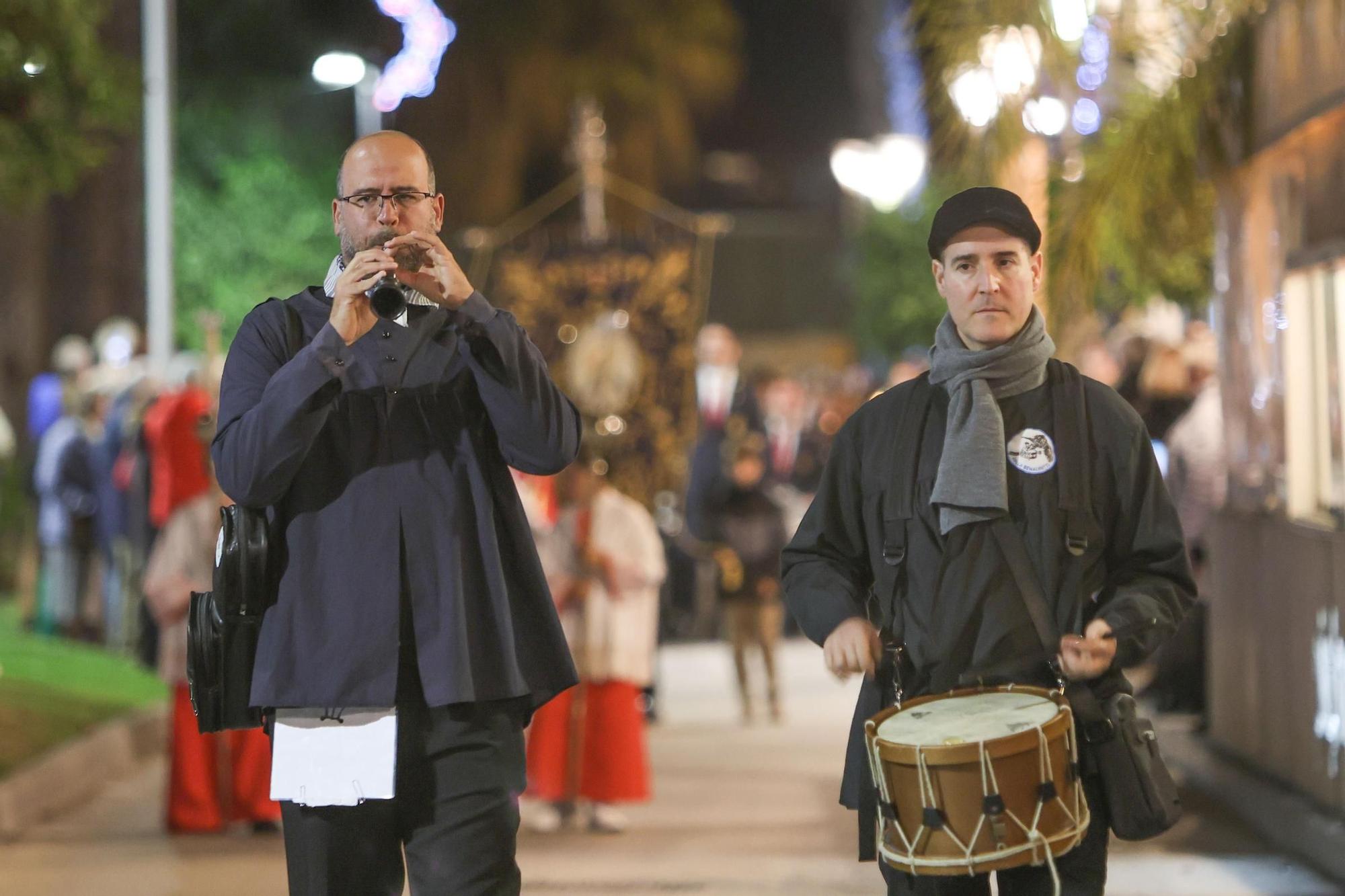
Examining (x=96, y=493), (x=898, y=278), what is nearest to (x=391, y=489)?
(x=96, y=493)

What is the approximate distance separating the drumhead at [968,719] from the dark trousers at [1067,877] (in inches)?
11.9

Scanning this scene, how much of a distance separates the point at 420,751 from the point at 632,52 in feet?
99.3

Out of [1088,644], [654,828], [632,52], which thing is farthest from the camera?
[632,52]

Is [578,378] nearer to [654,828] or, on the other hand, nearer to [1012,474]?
[654,828]

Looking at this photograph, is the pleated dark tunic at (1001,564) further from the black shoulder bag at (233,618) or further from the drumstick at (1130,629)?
the black shoulder bag at (233,618)

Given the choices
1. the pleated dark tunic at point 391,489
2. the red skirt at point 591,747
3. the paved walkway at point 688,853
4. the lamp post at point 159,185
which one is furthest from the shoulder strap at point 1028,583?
the lamp post at point 159,185

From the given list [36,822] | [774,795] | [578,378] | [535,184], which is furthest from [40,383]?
[535,184]

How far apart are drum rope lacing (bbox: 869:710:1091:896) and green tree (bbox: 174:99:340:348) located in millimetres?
23961

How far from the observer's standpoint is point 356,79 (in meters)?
23.2

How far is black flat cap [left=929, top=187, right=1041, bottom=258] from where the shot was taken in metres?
4.28

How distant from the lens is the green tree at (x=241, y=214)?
28.2m

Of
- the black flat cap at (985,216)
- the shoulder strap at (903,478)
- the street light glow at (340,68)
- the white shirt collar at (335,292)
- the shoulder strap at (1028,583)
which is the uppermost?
the street light glow at (340,68)

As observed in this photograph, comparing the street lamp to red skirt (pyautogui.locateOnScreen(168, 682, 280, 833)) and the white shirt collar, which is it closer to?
red skirt (pyautogui.locateOnScreen(168, 682, 280, 833))

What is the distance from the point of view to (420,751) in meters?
4.30
